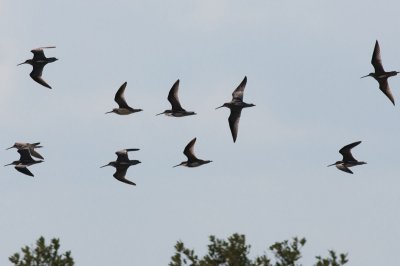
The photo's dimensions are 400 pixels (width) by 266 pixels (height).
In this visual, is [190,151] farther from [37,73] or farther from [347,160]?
Answer: [37,73]

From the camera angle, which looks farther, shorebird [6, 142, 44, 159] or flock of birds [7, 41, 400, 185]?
shorebird [6, 142, 44, 159]

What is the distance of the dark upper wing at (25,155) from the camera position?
63.7 metres

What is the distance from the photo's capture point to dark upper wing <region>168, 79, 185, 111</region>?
59844mm

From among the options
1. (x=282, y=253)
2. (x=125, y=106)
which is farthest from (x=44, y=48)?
(x=282, y=253)

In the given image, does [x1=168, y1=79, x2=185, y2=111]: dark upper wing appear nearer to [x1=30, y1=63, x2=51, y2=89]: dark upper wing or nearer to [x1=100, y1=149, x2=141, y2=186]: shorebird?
[x1=100, y1=149, x2=141, y2=186]: shorebird

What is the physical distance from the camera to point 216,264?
38750 mm

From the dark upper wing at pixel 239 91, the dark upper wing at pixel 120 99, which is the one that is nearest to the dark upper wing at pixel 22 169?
the dark upper wing at pixel 120 99

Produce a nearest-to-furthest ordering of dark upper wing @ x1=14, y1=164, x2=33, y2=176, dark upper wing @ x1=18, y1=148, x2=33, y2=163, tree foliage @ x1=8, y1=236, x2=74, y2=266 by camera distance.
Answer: tree foliage @ x1=8, y1=236, x2=74, y2=266
dark upper wing @ x1=14, y1=164, x2=33, y2=176
dark upper wing @ x1=18, y1=148, x2=33, y2=163

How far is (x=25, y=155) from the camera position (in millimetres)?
63719

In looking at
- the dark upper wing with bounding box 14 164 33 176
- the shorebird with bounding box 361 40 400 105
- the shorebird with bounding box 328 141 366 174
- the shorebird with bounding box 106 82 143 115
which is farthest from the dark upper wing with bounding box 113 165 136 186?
the shorebird with bounding box 361 40 400 105

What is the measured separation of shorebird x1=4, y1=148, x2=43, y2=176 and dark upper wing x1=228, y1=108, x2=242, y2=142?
11165 millimetres

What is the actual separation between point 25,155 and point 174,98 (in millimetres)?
9572

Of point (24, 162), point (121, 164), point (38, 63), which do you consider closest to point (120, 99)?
point (121, 164)

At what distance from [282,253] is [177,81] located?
22696 millimetres
